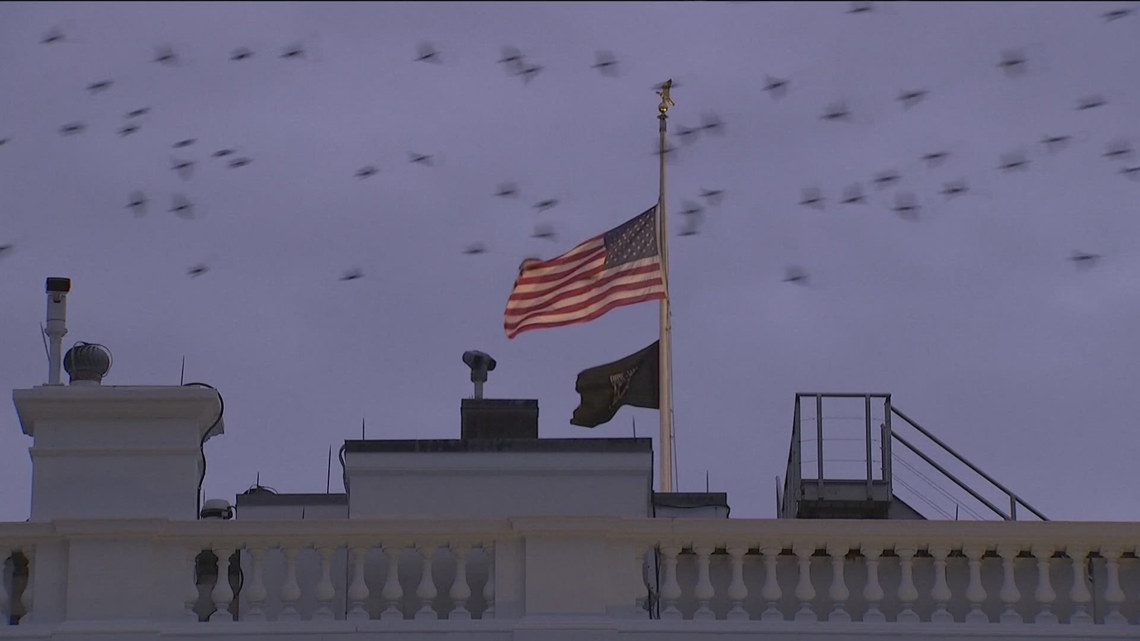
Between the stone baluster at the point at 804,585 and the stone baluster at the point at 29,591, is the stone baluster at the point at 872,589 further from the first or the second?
the stone baluster at the point at 29,591

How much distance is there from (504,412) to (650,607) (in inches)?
104

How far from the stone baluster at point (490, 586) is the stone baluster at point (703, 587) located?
1.28m

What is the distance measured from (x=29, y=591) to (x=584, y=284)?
25.0 feet

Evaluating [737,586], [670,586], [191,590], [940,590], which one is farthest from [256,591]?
[940,590]

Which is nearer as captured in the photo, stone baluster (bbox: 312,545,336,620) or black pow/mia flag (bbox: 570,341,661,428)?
stone baluster (bbox: 312,545,336,620)

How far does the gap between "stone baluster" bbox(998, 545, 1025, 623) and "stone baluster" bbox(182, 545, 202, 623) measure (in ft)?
16.7

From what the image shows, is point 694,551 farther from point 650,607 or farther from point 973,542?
point 973,542

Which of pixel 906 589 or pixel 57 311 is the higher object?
pixel 57 311

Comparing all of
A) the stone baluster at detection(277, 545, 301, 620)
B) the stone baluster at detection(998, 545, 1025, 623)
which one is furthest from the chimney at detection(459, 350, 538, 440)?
the stone baluster at detection(998, 545, 1025, 623)

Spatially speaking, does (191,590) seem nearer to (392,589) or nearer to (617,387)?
(392,589)

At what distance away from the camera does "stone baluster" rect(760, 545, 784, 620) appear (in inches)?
581

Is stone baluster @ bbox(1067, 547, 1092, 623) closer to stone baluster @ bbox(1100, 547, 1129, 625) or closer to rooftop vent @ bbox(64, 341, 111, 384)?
stone baluster @ bbox(1100, 547, 1129, 625)

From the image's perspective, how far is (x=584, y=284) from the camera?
21156mm

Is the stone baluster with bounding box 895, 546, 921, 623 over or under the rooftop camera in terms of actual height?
under
